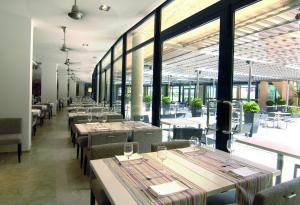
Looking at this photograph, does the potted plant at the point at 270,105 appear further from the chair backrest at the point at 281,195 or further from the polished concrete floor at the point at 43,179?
the polished concrete floor at the point at 43,179

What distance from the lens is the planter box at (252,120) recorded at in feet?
11.2

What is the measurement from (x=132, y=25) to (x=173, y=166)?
4730 millimetres

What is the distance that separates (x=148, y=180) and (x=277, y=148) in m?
1.79

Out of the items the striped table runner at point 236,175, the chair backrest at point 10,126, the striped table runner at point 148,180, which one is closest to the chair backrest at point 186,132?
the striped table runner at point 236,175

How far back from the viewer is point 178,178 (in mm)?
1710

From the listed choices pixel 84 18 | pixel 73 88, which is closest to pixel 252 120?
pixel 84 18

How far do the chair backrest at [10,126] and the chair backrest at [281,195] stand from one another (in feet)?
17.0

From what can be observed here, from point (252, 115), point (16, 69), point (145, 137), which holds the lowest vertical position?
point (145, 137)

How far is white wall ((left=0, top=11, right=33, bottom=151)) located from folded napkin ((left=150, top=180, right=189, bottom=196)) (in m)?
4.82

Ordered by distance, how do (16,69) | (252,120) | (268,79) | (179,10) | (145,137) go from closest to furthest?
1. (268,79)
2. (252,120)
3. (145,137)
4. (179,10)
5. (16,69)

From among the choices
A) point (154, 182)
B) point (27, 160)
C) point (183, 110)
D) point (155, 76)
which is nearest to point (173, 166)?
point (154, 182)

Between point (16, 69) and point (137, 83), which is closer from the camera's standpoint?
point (16, 69)

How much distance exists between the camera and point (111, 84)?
9766 millimetres

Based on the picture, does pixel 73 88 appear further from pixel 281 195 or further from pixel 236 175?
pixel 281 195
